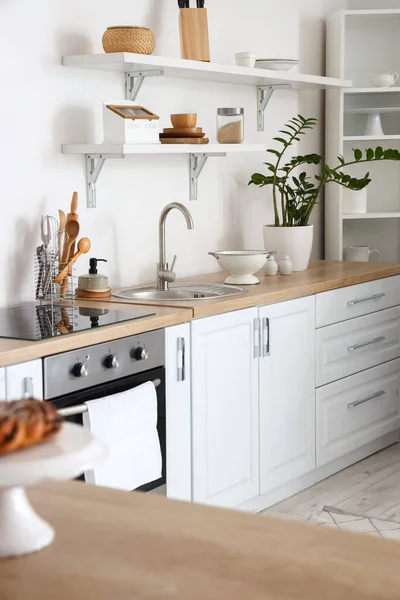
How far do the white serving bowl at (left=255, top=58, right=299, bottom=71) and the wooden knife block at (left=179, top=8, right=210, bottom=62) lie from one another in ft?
1.56

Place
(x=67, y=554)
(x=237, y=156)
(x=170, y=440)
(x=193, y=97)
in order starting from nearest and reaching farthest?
(x=67, y=554)
(x=170, y=440)
(x=193, y=97)
(x=237, y=156)

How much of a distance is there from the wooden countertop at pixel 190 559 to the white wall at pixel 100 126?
7.18ft

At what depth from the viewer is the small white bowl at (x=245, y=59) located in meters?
4.03

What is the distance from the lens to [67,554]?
3.39ft

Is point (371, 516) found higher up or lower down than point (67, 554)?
lower down

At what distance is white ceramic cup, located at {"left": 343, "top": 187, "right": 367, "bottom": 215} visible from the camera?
16.2ft

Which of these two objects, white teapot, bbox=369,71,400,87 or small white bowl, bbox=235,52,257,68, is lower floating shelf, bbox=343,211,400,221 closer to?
white teapot, bbox=369,71,400,87

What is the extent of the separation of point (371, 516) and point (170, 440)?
100 centimetres

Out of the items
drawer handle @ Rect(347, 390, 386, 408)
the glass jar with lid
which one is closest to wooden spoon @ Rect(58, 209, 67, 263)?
the glass jar with lid

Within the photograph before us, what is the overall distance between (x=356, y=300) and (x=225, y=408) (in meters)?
1.00

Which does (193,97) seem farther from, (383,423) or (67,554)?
(67,554)

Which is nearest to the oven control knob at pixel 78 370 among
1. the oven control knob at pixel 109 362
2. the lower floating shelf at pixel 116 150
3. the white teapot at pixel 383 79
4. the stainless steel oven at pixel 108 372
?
the stainless steel oven at pixel 108 372

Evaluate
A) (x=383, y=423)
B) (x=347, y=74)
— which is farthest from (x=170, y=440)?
(x=347, y=74)

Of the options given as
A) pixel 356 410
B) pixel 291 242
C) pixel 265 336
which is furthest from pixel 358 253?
pixel 265 336
